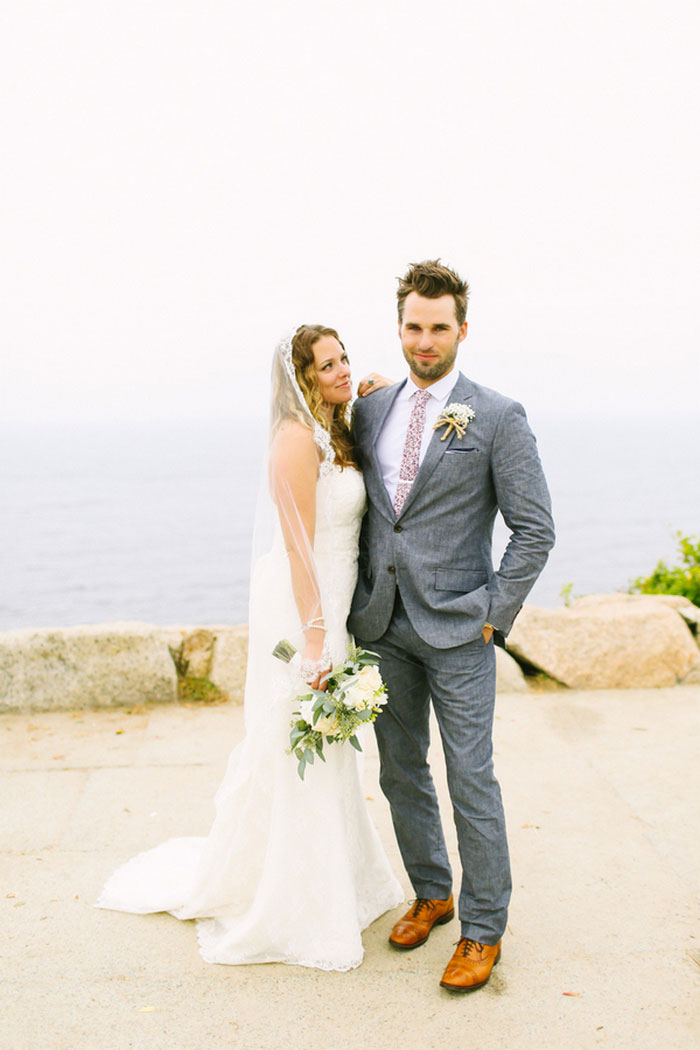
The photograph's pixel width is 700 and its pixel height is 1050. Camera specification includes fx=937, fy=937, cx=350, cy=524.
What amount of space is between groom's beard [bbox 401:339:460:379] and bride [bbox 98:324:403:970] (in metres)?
0.26

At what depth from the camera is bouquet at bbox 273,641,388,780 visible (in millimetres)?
2879

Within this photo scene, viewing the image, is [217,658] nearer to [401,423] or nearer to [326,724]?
[326,724]

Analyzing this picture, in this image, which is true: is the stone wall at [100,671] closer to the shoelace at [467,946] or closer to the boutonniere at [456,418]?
the shoelace at [467,946]

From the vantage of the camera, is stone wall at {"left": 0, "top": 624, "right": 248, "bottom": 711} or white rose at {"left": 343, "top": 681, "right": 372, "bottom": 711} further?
stone wall at {"left": 0, "top": 624, "right": 248, "bottom": 711}

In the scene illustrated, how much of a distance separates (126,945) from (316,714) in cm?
110

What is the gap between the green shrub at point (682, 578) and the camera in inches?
269

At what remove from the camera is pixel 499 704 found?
546 centimetres

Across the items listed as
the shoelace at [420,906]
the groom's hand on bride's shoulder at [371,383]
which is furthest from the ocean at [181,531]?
the shoelace at [420,906]

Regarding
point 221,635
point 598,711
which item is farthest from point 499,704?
point 221,635

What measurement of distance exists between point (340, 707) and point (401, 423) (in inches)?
37.7

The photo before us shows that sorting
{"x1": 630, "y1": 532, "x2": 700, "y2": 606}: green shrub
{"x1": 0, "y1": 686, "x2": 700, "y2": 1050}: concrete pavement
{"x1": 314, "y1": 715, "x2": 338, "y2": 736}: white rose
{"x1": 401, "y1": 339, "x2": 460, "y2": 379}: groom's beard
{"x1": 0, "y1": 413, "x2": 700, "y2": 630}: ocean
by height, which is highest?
{"x1": 401, "y1": 339, "x2": 460, "y2": 379}: groom's beard

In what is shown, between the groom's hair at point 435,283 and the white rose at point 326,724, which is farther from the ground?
the groom's hair at point 435,283

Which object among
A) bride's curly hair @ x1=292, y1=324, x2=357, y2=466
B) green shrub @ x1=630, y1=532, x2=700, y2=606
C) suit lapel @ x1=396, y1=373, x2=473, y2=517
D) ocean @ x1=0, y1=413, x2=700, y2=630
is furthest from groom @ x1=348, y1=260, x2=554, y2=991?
ocean @ x1=0, y1=413, x2=700, y2=630

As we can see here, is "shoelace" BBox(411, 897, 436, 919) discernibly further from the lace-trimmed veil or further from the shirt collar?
the shirt collar
